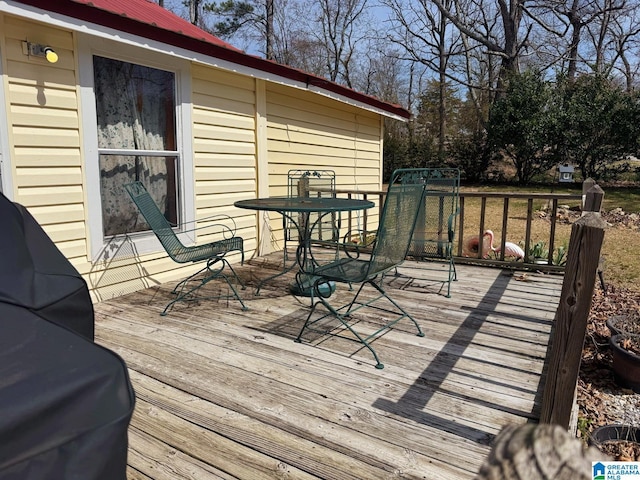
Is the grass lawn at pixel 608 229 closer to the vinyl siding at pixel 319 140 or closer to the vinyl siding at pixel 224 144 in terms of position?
the vinyl siding at pixel 319 140

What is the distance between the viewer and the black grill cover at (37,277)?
3.57 feet

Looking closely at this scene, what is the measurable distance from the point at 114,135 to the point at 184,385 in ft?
7.76

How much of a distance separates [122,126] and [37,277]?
294 centimetres

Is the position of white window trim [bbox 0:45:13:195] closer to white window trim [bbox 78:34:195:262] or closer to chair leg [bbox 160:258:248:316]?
white window trim [bbox 78:34:195:262]

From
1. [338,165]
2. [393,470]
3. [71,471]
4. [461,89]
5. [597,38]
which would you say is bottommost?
[393,470]

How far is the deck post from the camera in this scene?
60.2 inches

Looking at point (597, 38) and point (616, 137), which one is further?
point (597, 38)

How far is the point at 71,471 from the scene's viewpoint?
0.68 m

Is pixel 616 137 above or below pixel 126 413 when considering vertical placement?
above

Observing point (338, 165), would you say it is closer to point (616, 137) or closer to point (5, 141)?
point (5, 141)

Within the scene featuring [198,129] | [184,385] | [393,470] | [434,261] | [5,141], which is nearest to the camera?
[393,470]

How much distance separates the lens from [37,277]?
3.88ft

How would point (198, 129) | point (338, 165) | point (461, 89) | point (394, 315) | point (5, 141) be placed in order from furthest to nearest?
point (461, 89) < point (338, 165) < point (198, 129) < point (394, 315) < point (5, 141)

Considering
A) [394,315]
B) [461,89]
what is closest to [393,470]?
[394,315]
